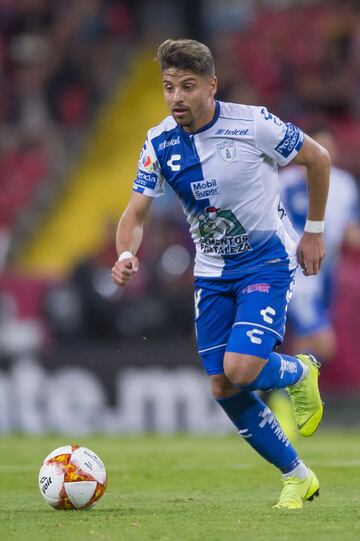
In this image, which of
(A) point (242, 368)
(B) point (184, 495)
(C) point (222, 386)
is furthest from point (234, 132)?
(B) point (184, 495)

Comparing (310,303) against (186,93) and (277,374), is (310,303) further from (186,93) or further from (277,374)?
(186,93)

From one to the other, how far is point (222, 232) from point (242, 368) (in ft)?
2.43

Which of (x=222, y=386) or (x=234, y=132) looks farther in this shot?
(x=222, y=386)

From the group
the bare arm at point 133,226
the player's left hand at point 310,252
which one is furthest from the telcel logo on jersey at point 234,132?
the player's left hand at point 310,252

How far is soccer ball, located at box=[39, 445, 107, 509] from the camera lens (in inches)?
244

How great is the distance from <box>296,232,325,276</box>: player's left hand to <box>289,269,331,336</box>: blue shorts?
3.95 m

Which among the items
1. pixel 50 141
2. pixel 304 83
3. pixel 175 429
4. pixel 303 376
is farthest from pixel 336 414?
pixel 50 141

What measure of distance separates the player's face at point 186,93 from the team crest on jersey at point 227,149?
193 millimetres

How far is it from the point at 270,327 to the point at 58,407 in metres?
6.47

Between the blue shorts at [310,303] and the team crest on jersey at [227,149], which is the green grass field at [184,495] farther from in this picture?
the team crest on jersey at [227,149]

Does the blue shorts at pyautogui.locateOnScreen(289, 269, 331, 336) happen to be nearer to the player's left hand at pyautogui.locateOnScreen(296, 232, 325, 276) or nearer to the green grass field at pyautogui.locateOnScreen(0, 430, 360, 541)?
the green grass field at pyautogui.locateOnScreen(0, 430, 360, 541)

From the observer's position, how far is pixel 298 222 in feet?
33.9

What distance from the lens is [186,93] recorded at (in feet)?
20.5

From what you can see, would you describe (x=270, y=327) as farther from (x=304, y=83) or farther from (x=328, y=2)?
(x=328, y=2)
